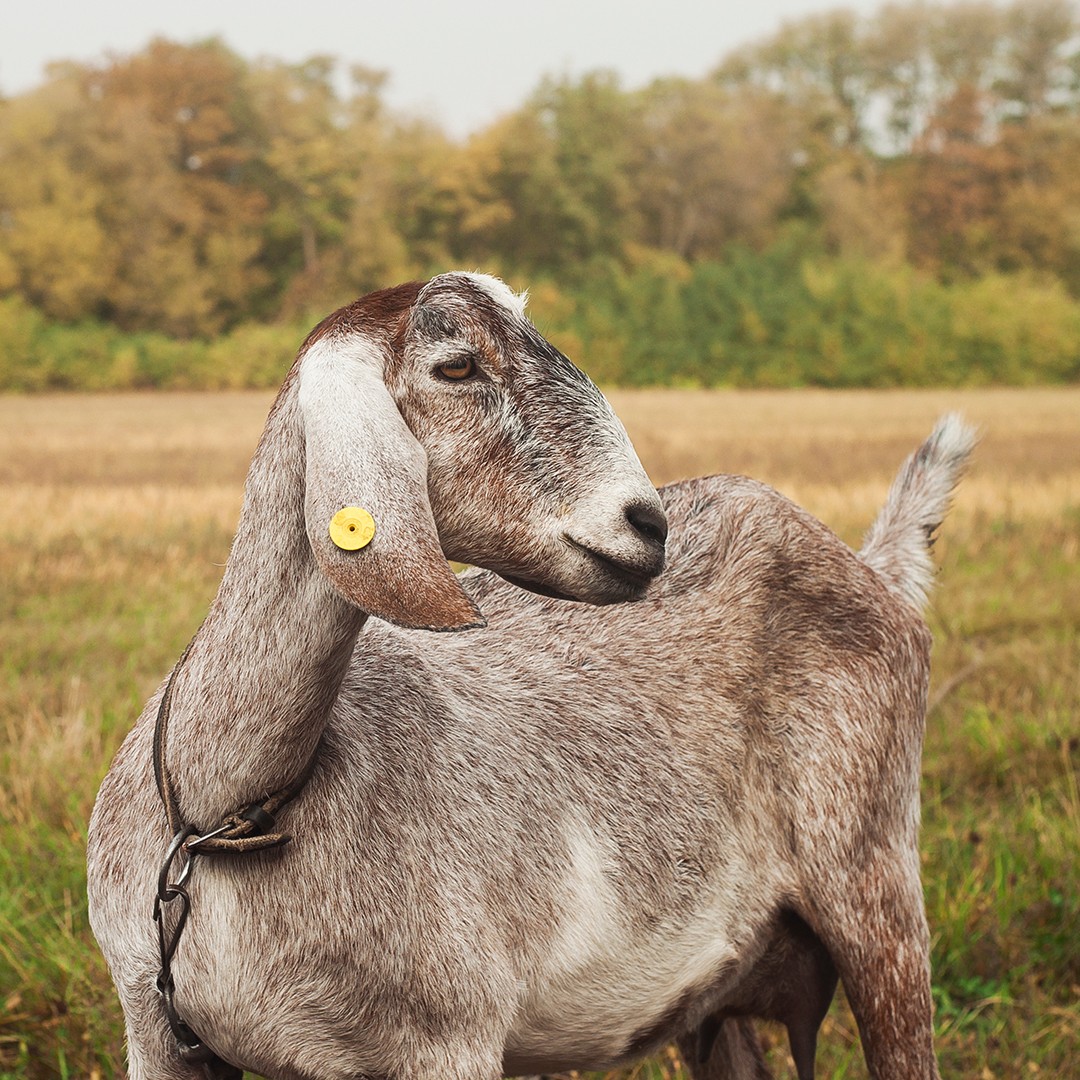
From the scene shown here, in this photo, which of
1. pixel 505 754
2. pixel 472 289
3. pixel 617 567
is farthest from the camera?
pixel 505 754

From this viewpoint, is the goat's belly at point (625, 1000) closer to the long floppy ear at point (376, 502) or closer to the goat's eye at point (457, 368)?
the long floppy ear at point (376, 502)

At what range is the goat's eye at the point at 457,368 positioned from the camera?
1920mm

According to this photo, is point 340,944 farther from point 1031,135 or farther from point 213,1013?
point 1031,135

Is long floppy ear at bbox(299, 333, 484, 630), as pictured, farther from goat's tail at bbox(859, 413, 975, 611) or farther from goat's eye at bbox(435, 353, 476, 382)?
goat's tail at bbox(859, 413, 975, 611)

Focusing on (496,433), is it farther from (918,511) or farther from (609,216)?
(609,216)

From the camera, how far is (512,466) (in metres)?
1.92

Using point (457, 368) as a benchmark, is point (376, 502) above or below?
below

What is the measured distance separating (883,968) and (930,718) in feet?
9.75

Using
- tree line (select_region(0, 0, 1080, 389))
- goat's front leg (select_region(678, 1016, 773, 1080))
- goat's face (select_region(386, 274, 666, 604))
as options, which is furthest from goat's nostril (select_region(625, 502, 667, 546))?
tree line (select_region(0, 0, 1080, 389))

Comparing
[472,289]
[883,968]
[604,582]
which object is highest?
[472,289]

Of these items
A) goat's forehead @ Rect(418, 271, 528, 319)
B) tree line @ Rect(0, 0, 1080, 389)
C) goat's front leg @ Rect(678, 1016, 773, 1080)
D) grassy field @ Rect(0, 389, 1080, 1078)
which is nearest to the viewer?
goat's forehead @ Rect(418, 271, 528, 319)

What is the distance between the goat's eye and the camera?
1.92m

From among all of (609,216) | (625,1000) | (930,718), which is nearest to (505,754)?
(625,1000)

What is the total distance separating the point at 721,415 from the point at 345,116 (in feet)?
55.5
